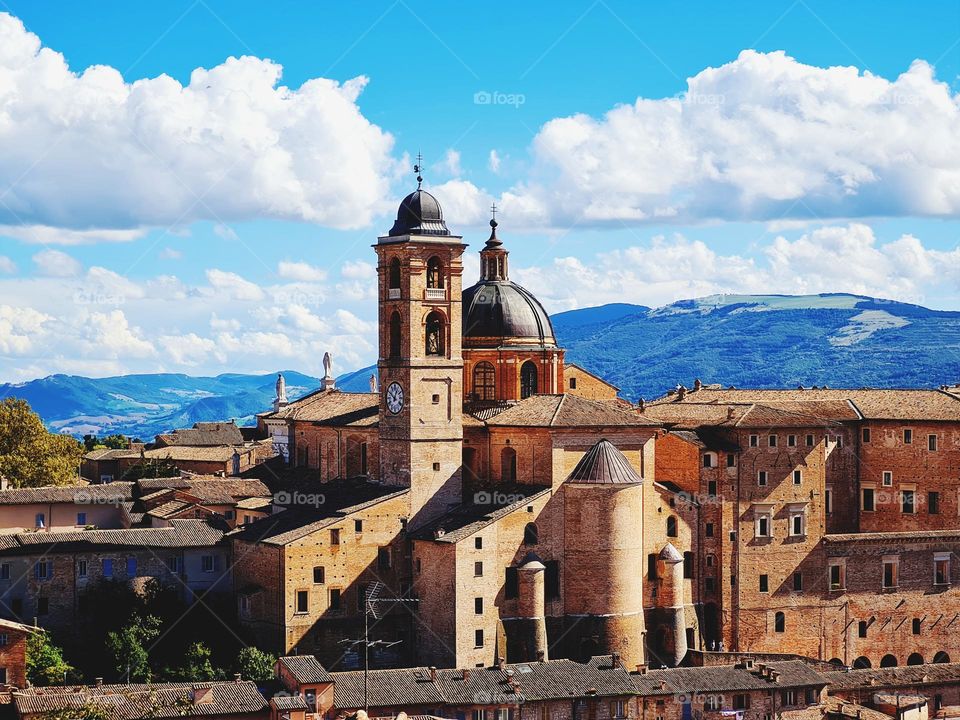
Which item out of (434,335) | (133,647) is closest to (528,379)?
(434,335)

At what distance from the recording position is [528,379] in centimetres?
7519

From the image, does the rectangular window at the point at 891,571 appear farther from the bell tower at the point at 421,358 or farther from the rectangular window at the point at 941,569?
the bell tower at the point at 421,358

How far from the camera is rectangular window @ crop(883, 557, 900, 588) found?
71500mm

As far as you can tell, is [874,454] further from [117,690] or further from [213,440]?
[213,440]

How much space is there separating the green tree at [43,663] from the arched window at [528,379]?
943 inches

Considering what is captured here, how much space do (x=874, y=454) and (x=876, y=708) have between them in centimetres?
1733

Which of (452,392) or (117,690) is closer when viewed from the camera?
(117,690)

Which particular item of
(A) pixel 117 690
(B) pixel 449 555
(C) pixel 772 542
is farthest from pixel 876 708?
(A) pixel 117 690

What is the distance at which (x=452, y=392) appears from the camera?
67.5 m

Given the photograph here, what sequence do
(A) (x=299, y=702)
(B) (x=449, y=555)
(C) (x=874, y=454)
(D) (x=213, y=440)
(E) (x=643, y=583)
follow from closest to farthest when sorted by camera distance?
(A) (x=299, y=702)
(B) (x=449, y=555)
(E) (x=643, y=583)
(C) (x=874, y=454)
(D) (x=213, y=440)

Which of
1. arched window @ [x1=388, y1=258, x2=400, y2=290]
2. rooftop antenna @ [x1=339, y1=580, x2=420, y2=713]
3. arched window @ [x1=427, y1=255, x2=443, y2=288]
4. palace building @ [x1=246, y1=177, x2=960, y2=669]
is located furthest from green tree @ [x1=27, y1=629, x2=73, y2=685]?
A: arched window @ [x1=427, y1=255, x2=443, y2=288]

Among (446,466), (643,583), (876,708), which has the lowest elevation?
(876,708)

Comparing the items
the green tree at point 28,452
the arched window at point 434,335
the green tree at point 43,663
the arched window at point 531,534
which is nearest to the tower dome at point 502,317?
the arched window at point 434,335

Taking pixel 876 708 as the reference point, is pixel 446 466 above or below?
above
